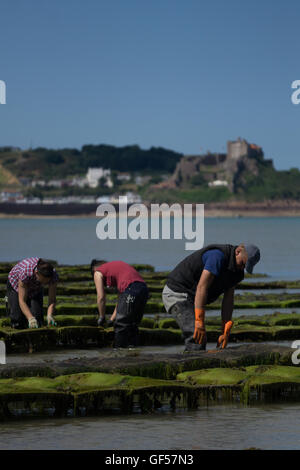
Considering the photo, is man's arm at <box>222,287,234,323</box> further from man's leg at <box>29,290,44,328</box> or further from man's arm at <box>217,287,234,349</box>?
man's leg at <box>29,290,44,328</box>

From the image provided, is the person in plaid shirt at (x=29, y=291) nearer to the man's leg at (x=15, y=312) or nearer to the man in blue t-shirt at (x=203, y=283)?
the man's leg at (x=15, y=312)

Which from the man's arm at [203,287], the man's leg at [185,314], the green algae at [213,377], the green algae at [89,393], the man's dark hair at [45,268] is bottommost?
the green algae at [89,393]

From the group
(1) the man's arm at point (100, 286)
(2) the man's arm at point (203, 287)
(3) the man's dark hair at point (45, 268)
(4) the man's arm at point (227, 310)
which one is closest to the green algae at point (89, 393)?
(2) the man's arm at point (203, 287)

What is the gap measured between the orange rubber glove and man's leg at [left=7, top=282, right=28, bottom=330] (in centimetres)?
438

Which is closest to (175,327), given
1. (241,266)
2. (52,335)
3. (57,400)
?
(52,335)

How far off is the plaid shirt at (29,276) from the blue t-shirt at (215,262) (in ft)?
12.1

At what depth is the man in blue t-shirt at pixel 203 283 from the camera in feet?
42.2

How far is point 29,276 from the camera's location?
15898mm

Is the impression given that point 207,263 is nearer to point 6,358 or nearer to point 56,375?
point 56,375

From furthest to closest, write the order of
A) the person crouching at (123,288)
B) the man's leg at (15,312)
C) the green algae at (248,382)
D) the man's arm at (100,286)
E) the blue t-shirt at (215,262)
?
the man's leg at (15,312) < the person crouching at (123,288) < the man's arm at (100,286) < the blue t-shirt at (215,262) < the green algae at (248,382)

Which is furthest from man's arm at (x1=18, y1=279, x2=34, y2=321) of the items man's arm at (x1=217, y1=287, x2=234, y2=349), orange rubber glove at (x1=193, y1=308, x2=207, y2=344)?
man's arm at (x1=217, y1=287, x2=234, y2=349)

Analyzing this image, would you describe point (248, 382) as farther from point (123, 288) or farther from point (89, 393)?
point (123, 288)

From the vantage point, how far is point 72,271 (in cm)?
4934

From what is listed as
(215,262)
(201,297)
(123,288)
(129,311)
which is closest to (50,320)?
(129,311)
